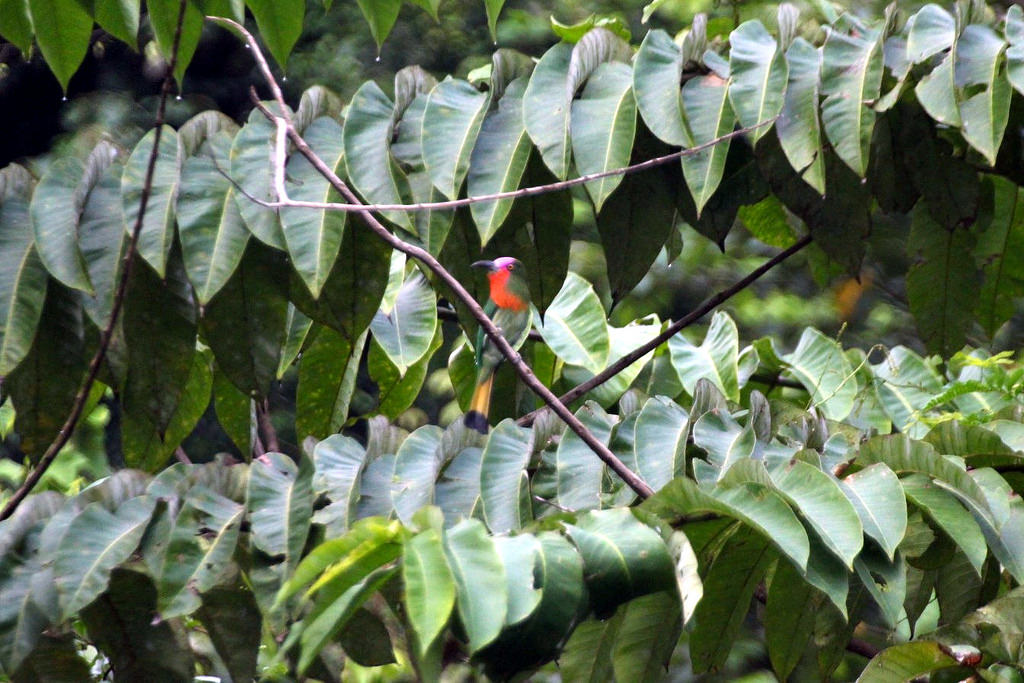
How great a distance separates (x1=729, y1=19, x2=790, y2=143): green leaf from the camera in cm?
129

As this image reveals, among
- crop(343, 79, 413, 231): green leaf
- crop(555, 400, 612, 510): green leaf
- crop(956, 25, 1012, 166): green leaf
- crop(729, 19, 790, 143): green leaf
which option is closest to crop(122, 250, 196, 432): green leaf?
crop(343, 79, 413, 231): green leaf

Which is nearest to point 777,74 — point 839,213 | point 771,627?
point 839,213

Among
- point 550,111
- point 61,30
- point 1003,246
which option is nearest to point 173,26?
point 61,30

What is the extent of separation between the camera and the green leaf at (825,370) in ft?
6.97

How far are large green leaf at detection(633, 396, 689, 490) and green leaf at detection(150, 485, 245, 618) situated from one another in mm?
407

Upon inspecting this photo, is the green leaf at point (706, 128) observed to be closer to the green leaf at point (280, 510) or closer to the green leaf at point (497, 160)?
the green leaf at point (497, 160)

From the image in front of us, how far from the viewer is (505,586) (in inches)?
29.7

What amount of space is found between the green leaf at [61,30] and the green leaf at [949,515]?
1088mm

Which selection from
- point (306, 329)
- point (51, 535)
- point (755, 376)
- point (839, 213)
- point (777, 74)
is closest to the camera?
point (51, 535)

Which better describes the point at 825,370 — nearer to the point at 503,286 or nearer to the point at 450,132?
the point at 503,286

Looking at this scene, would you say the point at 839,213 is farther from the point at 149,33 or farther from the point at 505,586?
the point at 149,33

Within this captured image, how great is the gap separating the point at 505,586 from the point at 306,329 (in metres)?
1.04

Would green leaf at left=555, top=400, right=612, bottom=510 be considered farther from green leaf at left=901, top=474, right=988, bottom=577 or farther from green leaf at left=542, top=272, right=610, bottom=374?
green leaf at left=542, top=272, right=610, bottom=374

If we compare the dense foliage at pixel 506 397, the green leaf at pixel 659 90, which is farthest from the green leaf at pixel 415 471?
the green leaf at pixel 659 90
